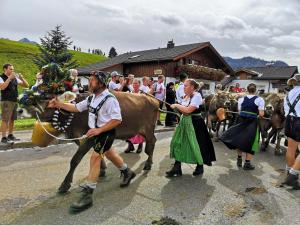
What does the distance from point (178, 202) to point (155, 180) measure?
3.61ft

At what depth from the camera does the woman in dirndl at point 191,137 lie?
6199 mm

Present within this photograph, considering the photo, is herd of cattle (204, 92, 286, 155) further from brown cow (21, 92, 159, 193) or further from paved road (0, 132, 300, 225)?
brown cow (21, 92, 159, 193)

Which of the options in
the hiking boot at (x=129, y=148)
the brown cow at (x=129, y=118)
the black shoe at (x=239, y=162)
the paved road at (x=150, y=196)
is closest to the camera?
the paved road at (x=150, y=196)

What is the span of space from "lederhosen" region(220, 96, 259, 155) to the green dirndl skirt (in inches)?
49.6

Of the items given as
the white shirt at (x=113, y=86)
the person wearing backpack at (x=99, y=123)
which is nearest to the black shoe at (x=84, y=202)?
the person wearing backpack at (x=99, y=123)

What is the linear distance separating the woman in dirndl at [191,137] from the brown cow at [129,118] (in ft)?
2.10

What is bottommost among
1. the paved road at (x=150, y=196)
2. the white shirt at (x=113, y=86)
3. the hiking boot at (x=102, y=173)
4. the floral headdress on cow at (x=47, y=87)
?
the paved road at (x=150, y=196)

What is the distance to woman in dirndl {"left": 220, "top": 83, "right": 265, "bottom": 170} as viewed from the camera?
718cm

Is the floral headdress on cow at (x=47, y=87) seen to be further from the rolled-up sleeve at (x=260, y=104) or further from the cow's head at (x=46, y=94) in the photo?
the rolled-up sleeve at (x=260, y=104)

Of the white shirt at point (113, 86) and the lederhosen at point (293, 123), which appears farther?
the white shirt at point (113, 86)

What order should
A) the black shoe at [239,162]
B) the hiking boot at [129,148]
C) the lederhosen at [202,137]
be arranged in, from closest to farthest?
the lederhosen at [202,137] → the black shoe at [239,162] → the hiking boot at [129,148]

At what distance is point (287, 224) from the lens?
4.51 m

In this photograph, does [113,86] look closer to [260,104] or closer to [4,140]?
[4,140]

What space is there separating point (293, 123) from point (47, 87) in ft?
14.4
